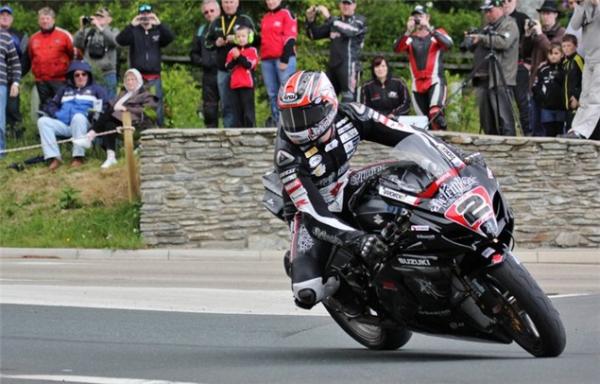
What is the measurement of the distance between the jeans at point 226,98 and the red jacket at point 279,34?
770 millimetres

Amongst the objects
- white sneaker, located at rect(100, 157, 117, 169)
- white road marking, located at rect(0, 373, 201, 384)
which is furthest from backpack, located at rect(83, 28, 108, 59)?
white road marking, located at rect(0, 373, 201, 384)

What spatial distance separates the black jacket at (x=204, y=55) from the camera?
18.3 meters

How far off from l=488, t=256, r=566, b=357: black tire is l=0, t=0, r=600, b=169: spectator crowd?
357 inches

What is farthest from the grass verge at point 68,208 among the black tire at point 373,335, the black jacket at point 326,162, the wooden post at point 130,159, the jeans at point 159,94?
the black jacket at point 326,162

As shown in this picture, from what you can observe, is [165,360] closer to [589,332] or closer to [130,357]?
[130,357]

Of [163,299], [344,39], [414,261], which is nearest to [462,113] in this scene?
[344,39]

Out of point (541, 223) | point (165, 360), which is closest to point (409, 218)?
point (165, 360)

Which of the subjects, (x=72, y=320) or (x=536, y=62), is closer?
(x=72, y=320)

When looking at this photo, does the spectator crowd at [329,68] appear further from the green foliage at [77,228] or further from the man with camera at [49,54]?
the green foliage at [77,228]

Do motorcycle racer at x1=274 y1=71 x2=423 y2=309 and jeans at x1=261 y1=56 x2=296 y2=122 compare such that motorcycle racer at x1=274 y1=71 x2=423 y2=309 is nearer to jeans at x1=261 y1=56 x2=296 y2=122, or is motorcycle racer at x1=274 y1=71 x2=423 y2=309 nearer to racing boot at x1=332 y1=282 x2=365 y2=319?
racing boot at x1=332 y1=282 x2=365 y2=319

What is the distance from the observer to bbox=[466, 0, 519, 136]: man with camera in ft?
56.5

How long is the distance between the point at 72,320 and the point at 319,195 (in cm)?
341

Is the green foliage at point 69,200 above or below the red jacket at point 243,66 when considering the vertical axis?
below

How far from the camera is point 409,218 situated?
770 cm
